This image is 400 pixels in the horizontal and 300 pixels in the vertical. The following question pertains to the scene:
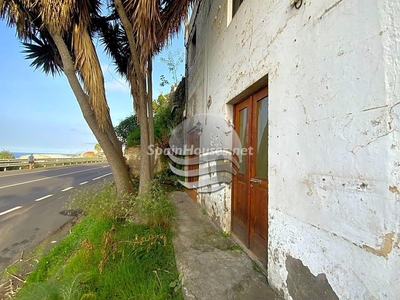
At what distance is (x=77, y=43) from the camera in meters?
4.11

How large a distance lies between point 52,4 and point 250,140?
3902 mm

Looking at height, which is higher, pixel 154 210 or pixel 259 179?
pixel 259 179

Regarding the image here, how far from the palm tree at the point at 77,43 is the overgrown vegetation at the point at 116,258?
0.74m

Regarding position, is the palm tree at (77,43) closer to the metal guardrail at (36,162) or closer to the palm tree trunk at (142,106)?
the palm tree trunk at (142,106)

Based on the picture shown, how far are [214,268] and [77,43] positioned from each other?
14.9ft

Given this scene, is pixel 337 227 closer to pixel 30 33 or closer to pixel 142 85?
pixel 142 85

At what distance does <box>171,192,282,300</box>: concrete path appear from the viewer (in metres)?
2.21

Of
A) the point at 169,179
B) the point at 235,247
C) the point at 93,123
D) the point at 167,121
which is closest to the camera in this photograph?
the point at 235,247

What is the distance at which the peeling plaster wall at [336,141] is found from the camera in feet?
3.99

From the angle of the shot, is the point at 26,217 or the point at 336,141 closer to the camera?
the point at 336,141

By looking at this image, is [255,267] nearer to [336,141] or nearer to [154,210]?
[336,141]

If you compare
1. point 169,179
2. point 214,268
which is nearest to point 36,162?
point 169,179

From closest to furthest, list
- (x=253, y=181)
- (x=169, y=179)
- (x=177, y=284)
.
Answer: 1. (x=177, y=284)
2. (x=253, y=181)
3. (x=169, y=179)

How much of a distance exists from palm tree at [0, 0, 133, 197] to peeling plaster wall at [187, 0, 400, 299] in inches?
128
